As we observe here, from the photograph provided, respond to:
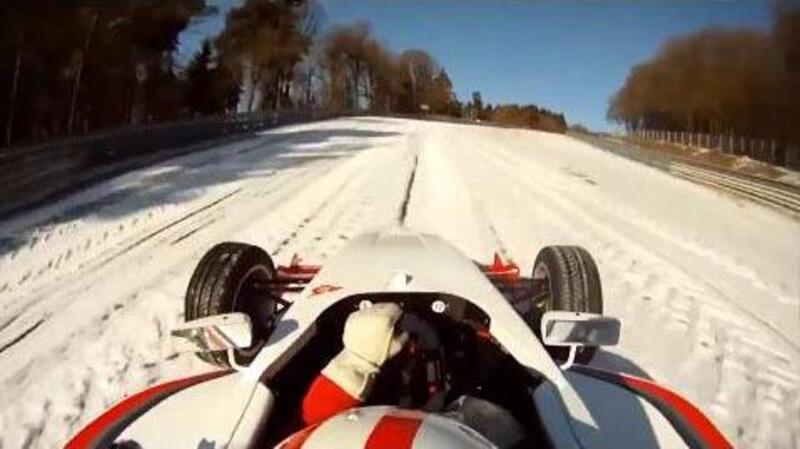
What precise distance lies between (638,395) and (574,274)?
4.70 ft

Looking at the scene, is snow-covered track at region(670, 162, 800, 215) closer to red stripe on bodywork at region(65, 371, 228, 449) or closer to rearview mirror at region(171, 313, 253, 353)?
red stripe on bodywork at region(65, 371, 228, 449)

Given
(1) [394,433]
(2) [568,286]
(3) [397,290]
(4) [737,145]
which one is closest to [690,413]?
(3) [397,290]

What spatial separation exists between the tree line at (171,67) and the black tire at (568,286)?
7514mm

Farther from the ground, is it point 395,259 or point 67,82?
point 67,82

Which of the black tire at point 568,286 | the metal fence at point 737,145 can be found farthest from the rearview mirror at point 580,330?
the metal fence at point 737,145

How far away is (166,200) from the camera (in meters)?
11.1

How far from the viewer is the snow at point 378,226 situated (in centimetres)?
491

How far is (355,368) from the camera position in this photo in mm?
2756

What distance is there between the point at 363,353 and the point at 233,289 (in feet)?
7.54

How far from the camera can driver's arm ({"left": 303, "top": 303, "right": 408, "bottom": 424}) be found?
8.98 feet

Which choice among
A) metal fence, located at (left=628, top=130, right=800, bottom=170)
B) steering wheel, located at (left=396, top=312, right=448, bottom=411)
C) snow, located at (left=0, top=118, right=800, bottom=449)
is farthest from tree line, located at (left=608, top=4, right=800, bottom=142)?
steering wheel, located at (left=396, top=312, right=448, bottom=411)

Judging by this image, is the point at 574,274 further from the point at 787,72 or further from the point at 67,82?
the point at 67,82

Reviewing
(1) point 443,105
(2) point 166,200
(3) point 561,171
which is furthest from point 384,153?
(2) point 166,200

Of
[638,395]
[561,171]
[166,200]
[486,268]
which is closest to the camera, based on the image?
[638,395]
